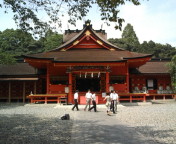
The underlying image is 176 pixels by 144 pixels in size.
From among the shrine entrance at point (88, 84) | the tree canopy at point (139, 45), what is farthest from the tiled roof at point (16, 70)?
the tree canopy at point (139, 45)

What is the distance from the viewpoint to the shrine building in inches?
887

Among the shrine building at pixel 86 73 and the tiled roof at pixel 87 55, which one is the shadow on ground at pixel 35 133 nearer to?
the shrine building at pixel 86 73

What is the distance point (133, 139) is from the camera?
8.41 metres

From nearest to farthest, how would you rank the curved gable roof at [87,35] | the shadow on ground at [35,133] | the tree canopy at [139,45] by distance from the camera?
the shadow on ground at [35,133] < the curved gable roof at [87,35] < the tree canopy at [139,45]

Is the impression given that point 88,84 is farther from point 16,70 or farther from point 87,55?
point 16,70

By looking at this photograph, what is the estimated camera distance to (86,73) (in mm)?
22734

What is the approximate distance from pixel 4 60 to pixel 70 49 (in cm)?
729

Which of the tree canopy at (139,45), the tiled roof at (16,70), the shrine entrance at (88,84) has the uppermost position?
the tree canopy at (139,45)

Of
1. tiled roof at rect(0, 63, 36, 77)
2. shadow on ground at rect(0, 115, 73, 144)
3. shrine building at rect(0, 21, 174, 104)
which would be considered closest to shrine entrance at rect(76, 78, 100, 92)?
shrine building at rect(0, 21, 174, 104)

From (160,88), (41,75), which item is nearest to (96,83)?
(41,75)

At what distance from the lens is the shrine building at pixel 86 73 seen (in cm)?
2253

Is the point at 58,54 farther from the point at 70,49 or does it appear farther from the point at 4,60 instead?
the point at 4,60

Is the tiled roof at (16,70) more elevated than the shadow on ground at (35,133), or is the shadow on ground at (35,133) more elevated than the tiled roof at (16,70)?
the tiled roof at (16,70)

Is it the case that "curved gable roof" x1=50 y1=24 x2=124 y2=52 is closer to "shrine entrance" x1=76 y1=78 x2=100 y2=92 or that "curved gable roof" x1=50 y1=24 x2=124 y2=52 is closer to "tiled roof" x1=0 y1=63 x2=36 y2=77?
"shrine entrance" x1=76 y1=78 x2=100 y2=92
